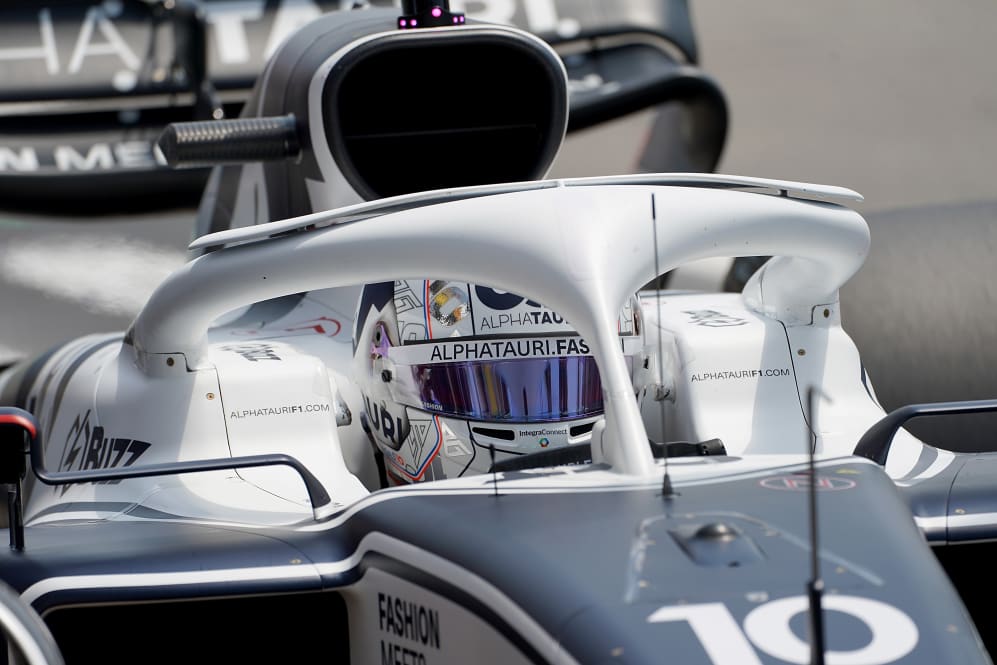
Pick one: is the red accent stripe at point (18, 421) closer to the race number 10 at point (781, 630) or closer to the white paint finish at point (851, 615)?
the race number 10 at point (781, 630)

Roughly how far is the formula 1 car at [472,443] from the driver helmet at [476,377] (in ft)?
0.04

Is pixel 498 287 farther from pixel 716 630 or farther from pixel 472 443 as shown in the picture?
pixel 716 630

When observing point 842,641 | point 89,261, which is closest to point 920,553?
point 842,641

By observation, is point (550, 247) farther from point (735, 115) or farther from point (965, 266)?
point (735, 115)

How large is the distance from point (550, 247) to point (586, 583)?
713 millimetres

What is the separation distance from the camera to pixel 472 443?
106 inches

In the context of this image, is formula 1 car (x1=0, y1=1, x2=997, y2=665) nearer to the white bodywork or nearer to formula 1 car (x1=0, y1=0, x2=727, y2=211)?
the white bodywork

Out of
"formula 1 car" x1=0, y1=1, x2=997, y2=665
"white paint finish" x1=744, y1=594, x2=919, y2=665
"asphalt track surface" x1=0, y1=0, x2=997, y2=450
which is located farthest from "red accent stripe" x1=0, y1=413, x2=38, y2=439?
Answer: "asphalt track surface" x1=0, y1=0, x2=997, y2=450

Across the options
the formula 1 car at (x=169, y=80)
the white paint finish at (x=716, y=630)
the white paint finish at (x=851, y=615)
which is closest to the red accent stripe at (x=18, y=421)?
the white paint finish at (x=716, y=630)

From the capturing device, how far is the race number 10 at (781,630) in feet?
5.62

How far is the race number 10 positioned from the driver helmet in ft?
2.94

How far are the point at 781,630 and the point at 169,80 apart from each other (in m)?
5.10

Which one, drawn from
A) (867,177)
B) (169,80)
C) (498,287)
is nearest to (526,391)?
(498,287)

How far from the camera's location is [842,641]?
5.63 feet
